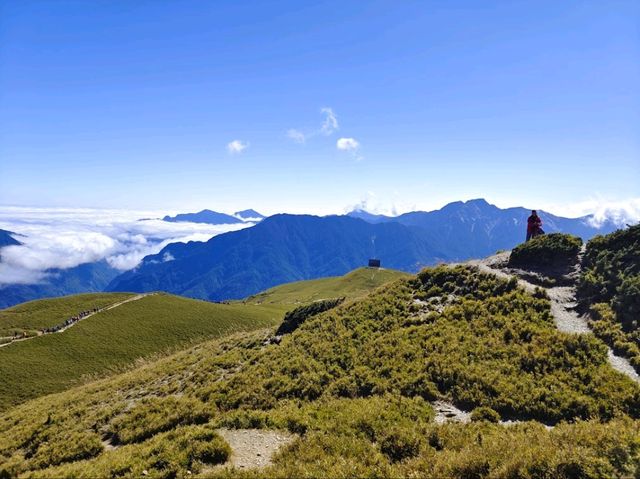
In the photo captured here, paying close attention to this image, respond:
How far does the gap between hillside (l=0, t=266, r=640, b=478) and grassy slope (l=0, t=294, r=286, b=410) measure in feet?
80.1

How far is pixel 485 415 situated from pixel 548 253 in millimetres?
25320

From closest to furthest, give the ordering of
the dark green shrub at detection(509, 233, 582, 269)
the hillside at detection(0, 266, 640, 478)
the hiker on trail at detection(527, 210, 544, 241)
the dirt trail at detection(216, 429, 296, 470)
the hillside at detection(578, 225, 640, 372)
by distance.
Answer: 1. the hillside at detection(0, 266, 640, 478)
2. the dirt trail at detection(216, 429, 296, 470)
3. the hillside at detection(578, 225, 640, 372)
4. the dark green shrub at detection(509, 233, 582, 269)
5. the hiker on trail at detection(527, 210, 544, 241)

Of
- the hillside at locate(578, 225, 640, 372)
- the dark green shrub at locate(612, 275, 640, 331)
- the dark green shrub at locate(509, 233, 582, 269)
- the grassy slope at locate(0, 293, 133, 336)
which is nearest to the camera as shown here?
the hillside at locate(578, 225, 640, 372)

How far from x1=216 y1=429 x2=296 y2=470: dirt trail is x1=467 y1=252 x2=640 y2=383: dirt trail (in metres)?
17.5

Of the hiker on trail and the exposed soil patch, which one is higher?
the hiker on trail

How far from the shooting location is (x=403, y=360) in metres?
24.0

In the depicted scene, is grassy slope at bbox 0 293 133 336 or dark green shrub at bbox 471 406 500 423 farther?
grassy slope at bbox 0 293 133 336

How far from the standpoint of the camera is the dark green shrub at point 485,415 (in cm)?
1686

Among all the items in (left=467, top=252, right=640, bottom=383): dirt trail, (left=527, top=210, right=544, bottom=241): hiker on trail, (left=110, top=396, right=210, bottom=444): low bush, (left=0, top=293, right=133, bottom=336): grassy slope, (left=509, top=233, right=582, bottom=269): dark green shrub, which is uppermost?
(left=527, top=210, right=544, bottom=241): hiker on trail

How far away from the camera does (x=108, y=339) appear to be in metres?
72.2

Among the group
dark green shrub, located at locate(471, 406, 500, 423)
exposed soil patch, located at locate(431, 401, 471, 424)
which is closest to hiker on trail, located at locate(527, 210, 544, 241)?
exposed soil patch, located at locate(431, 401, 471, 424)

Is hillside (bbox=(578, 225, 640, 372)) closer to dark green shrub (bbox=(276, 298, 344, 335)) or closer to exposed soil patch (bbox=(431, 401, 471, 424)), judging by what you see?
exposed soil patch (bbox=(431, 401, 471, 424))

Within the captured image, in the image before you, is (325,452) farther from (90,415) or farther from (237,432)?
(90,415)

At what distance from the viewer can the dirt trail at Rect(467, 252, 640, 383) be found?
1973 centimetres
